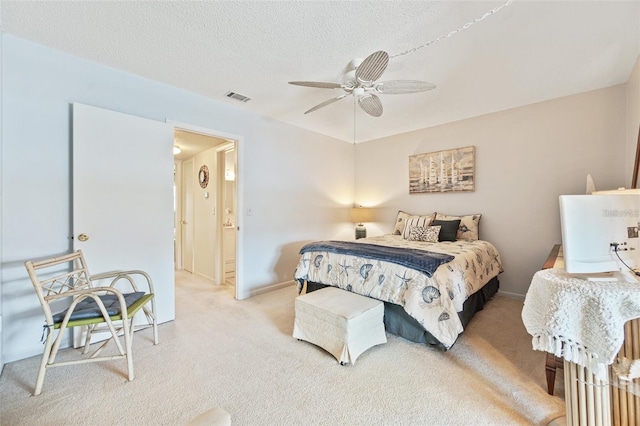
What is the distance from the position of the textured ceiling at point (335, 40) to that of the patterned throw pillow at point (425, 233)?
170 centimetres

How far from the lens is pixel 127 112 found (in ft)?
8.09

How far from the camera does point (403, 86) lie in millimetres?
2078

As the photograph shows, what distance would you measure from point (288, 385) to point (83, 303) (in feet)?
5.37

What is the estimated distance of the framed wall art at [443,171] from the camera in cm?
370

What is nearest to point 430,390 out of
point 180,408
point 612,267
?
point 612,267

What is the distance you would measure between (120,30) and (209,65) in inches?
25.3

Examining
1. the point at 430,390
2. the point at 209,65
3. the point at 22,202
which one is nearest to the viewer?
the point at 430,390

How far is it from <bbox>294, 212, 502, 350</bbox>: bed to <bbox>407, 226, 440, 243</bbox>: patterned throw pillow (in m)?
0.18

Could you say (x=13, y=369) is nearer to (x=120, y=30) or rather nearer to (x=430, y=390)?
(x=120, y=30)

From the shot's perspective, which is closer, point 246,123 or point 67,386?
point 67,386

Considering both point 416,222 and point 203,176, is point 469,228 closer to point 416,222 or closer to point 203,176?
point 416,222

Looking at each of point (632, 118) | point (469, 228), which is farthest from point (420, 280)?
point (632, 118)

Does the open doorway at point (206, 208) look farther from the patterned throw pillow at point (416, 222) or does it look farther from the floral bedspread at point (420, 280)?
the patterned throw pillow at point (416, 222)

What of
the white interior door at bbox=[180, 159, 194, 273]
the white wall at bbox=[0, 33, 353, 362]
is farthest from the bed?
the white interior door at bbox=[180, 159, 194, 273]
